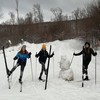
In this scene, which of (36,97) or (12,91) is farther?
(12,91)

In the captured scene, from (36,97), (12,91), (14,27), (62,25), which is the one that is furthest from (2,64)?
(14,27)

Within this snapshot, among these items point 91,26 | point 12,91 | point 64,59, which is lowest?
point 12,91

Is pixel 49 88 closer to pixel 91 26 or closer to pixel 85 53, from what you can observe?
pixel 85 53

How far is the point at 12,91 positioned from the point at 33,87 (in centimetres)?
85

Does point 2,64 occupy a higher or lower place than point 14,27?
lower

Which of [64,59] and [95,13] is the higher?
[95,13]

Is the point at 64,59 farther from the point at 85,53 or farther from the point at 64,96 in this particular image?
the point at 64,96

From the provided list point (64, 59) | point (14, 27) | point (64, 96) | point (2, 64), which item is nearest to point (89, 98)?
point (64, 96)

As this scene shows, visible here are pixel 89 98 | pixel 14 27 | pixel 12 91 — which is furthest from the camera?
pixel 14 27

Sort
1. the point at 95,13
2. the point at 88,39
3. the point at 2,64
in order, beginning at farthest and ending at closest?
1. the point at 88,39
2. the point at 95,13
3. the point at 2,64

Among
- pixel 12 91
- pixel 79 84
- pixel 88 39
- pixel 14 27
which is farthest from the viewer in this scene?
pixel 14 27

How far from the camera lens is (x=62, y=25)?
1505 inches

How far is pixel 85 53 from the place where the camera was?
460 inches

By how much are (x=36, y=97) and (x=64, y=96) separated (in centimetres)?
90
